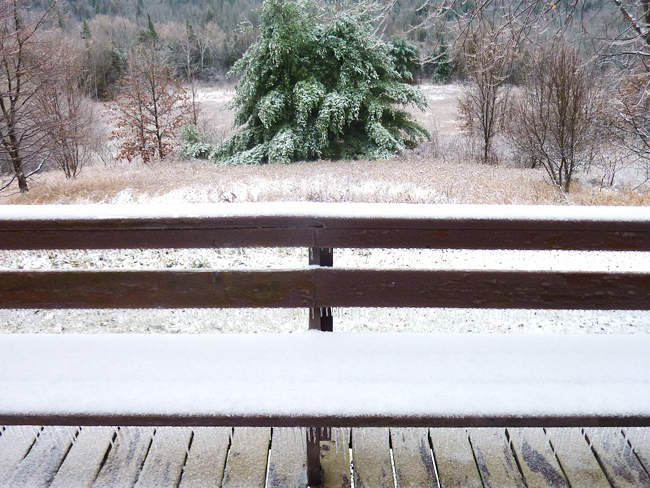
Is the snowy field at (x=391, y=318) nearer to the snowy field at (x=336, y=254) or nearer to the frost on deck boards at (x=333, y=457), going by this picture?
the snowy field at (x=336, y=254)

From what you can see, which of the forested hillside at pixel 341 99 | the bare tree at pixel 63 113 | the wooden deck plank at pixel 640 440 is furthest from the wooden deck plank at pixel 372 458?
the bare tree at pixel 63 113

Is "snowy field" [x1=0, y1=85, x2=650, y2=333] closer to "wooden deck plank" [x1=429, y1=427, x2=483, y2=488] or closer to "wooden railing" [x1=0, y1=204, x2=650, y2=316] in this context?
"wooden railing" [x1=0, y1=204, x2=650, y2=316]

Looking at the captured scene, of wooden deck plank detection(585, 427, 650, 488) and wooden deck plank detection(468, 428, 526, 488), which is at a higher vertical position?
wooden deck plank detection(468, 428, 526, 488)

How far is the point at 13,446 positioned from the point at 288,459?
50.8 inches

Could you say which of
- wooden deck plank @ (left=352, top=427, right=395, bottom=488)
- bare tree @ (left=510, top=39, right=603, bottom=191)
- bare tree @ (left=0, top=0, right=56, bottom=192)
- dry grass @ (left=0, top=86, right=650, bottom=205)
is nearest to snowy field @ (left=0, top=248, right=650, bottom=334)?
wooden deck plank @ (left=352, top=427, right=395, bottom=488)

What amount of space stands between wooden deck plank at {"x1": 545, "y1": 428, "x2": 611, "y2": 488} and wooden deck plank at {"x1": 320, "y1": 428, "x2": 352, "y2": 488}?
37.4 inches

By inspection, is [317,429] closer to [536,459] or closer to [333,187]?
[536,459]

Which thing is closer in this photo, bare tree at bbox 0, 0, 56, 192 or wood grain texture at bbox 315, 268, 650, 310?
wood grain texture at bbox 315, 268, 650, 310

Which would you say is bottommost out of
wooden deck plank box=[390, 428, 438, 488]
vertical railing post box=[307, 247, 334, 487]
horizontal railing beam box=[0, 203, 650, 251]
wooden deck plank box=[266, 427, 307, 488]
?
wooden deck plank box=[390, 428, 438, 488]

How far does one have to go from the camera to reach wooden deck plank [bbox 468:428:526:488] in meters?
2.10

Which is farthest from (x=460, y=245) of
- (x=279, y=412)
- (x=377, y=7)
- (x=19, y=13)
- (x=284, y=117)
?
(x=284, y=117)

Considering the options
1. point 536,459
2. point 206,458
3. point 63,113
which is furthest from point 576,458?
point 63,113

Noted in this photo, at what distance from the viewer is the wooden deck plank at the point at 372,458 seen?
6.87ft

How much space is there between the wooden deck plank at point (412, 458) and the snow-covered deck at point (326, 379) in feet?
1.34
